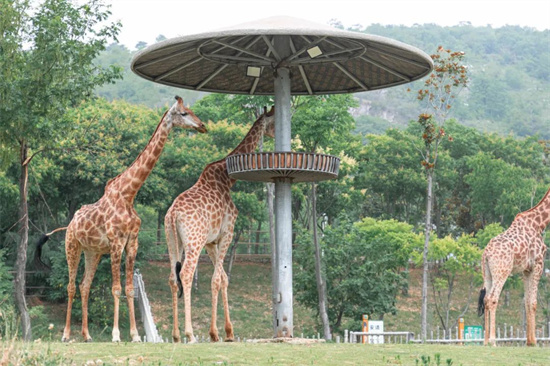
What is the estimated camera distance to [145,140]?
3678 cm

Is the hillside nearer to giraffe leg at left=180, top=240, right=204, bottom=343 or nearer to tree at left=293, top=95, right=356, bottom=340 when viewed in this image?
tree at left=293, top=95, right=356, bottom=340

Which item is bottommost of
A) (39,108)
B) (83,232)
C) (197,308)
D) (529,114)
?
(197,308)

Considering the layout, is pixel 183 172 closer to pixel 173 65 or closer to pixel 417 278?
pixel 417 278

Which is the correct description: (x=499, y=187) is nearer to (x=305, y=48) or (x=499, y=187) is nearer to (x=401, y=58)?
(x=401, y=58)

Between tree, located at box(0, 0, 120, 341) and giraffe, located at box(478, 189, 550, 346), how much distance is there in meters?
11.0

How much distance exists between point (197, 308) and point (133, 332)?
22.5 m

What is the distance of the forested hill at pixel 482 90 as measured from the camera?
89.2 meters

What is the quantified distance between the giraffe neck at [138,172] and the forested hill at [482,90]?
65.8 m

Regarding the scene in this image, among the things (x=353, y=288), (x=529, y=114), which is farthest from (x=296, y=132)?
(x=529, y=114)

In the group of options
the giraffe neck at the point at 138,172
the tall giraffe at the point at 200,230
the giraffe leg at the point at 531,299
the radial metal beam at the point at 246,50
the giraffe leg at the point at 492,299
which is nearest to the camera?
the tall giraffe at the point at 200,230

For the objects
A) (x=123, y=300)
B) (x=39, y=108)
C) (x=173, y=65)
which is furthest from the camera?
(x=123, y=300)

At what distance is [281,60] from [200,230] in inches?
149

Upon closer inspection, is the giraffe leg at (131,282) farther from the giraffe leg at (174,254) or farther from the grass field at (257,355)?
the grass field at (257,355)

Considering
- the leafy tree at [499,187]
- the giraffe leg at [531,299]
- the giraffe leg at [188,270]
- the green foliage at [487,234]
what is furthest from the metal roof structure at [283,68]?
the leafy tree at [499,187]
